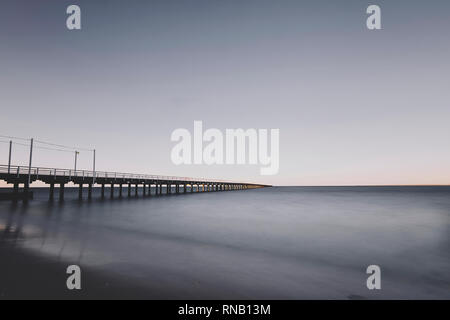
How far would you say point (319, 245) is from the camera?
13375mm

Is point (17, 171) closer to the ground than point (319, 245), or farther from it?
farther from it

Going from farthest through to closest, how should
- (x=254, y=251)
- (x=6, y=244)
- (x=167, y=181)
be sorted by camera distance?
(x=167, y=181), (x=254, y=251), (x=6, y=244)

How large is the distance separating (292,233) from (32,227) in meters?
16.2

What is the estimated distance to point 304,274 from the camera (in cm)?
834

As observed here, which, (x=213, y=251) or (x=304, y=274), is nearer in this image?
(x=304, y=274)

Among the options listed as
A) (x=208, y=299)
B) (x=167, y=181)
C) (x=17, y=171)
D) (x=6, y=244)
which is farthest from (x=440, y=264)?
(x=167, y=181)

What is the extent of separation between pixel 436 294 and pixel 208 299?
699cm

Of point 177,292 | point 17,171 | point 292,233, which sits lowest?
point 292,233

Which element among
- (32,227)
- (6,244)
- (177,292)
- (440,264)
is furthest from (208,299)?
(32,227)

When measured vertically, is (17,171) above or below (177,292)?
above

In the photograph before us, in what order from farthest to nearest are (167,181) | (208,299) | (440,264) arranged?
(167,181) → (440,264) → (208,299)

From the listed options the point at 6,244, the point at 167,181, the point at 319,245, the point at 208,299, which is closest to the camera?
the point at 208,299

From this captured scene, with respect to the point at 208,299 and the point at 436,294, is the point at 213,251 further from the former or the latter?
the point at 436,294
